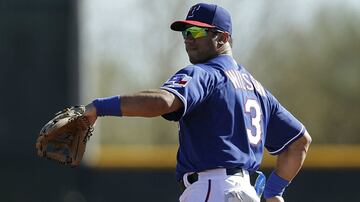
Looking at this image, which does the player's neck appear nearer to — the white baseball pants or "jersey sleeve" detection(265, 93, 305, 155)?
"jersey sleeve" detection(265, 93, 305, 155)

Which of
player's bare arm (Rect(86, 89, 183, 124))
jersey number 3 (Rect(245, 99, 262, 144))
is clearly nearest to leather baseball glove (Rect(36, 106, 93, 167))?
player's bare arm (Rect(86, 89, 183, 124))

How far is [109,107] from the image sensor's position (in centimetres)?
510

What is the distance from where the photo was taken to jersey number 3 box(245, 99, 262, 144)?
579 centimetres

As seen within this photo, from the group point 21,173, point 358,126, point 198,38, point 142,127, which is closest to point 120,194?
point 21,173

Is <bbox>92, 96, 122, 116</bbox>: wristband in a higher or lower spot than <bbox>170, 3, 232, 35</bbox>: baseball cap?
lower

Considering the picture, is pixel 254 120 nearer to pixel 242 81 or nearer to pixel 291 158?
pixel 242 81

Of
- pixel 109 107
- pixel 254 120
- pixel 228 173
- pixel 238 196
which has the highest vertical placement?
pixel 109 107

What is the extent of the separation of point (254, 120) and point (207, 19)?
1.99 feet

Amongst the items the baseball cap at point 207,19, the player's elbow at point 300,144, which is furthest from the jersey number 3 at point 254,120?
the player's elbow at point 300,144

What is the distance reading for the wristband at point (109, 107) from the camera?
5098 millimetres

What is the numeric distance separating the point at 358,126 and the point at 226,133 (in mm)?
14175

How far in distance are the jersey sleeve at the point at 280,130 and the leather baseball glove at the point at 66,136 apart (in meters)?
1.35

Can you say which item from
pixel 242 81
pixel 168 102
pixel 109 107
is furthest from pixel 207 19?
pixel 109 107

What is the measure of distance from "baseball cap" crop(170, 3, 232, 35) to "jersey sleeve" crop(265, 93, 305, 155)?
0.61 meters
